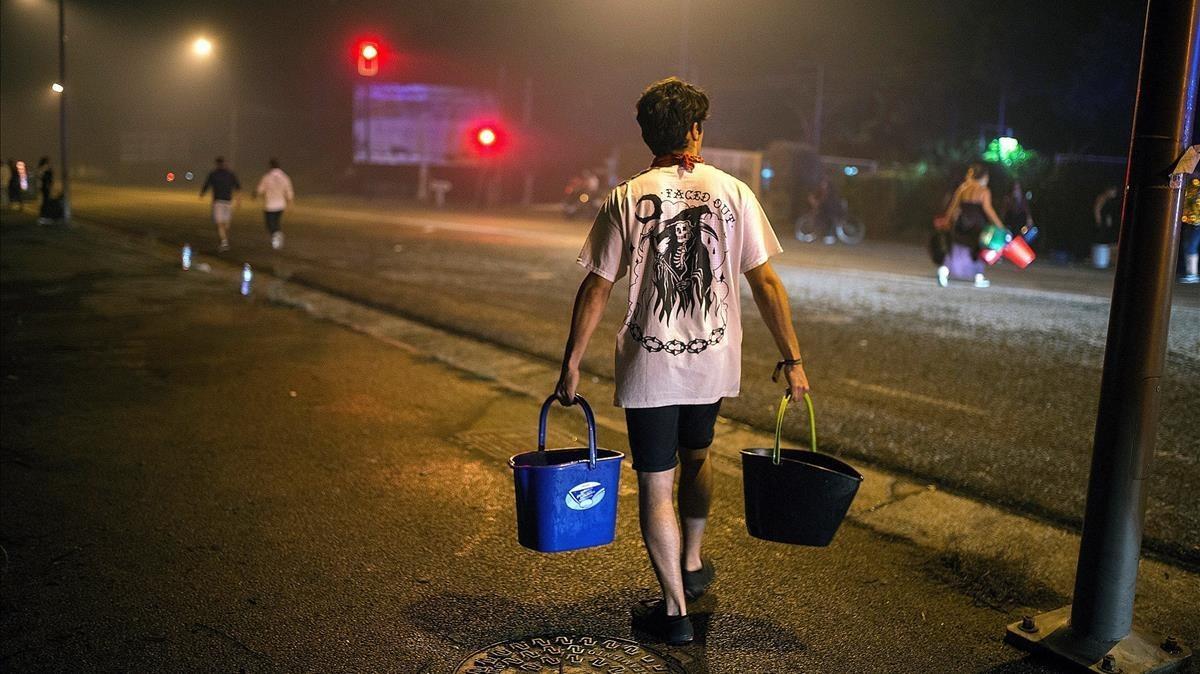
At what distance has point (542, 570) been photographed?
4391 millimetres

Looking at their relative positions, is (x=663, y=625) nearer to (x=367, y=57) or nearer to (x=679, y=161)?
(x=679, y=161)

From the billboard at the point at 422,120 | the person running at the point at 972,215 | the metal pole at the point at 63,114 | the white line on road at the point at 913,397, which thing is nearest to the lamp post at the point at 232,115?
the billboard at the point at 422,120

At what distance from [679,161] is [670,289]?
43 cm

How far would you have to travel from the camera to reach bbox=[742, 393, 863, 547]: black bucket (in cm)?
362

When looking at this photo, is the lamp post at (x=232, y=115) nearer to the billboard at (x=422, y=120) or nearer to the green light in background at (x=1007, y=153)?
the billboard at (x=422, y=120)

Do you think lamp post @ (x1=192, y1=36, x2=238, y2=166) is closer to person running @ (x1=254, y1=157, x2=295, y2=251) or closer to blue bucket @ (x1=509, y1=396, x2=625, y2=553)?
person running @ (x1=254, y1=157, x2=295, y2=251)

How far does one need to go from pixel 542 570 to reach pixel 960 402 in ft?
14.7

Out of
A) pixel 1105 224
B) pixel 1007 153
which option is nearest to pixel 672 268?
pixel 1105 224

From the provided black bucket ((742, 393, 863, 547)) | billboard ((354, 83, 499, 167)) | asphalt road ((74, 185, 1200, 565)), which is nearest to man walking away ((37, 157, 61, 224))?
asphalt road ((74, 185, 1200, 565))

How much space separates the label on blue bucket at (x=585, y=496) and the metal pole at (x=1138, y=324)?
166 centimetres

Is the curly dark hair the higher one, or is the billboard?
the billboard

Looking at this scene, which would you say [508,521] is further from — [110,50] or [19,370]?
[110,50]

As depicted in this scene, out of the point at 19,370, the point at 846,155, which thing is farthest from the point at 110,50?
the point at 19,370

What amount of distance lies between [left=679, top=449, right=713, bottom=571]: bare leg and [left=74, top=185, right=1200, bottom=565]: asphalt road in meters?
2.16
